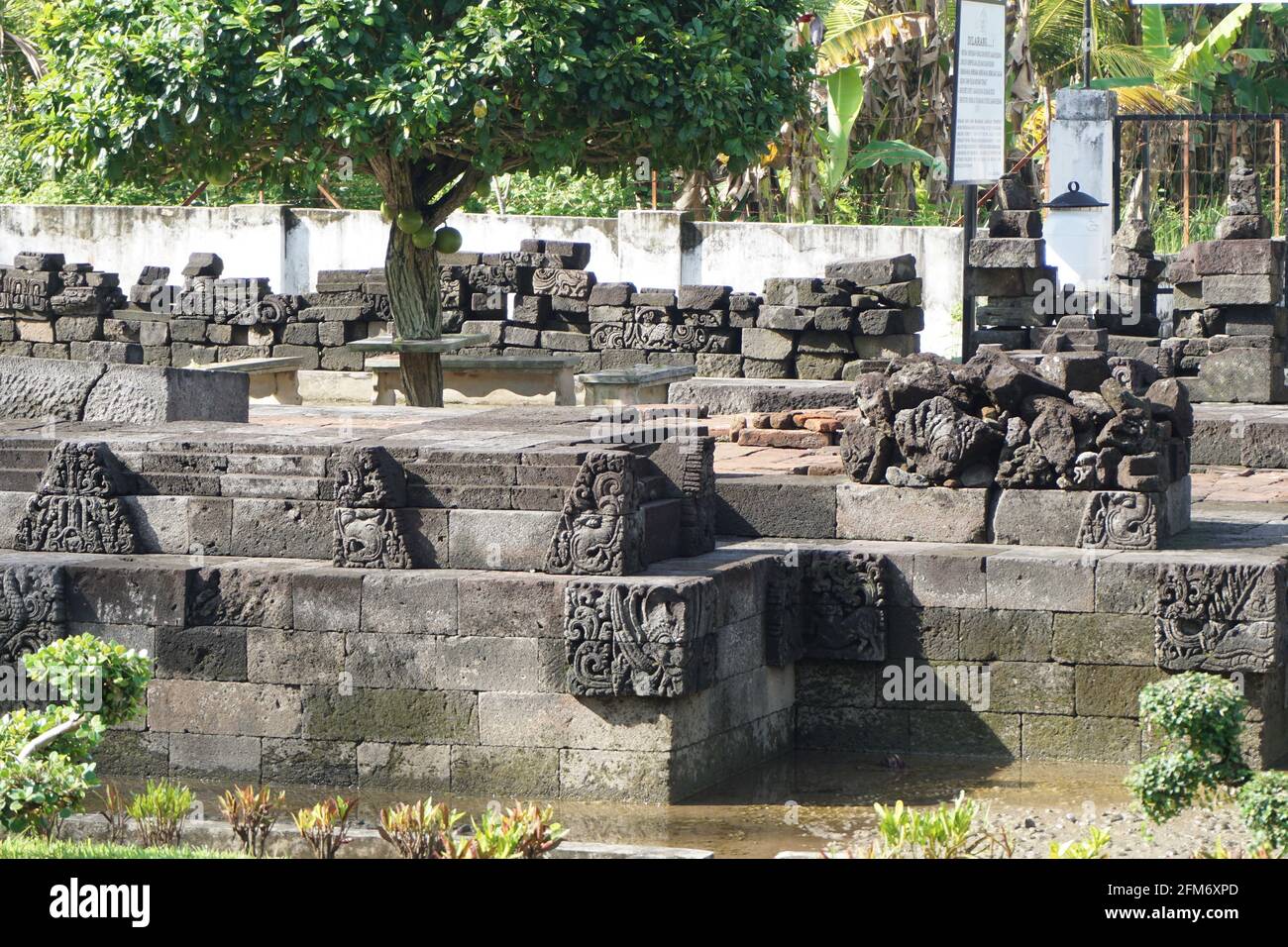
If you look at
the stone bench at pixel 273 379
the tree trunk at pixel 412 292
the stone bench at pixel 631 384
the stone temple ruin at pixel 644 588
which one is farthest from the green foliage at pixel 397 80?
the stone temple ruin at pixel 644 588

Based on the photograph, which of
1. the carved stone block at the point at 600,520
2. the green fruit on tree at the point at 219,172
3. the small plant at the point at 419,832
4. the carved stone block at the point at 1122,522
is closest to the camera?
the small plant at the point at 419,832

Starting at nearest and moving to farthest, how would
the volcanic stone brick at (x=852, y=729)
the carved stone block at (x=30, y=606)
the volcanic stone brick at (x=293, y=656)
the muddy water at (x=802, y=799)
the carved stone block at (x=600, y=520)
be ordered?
the muddy water at (x=802, y=799) < the carved stone block at (x=600, y=520) < the volcanic stone brick at (x=293, y=656) < the carved stone block at (x=30, y=606) < the volcanic stone brick at (x=852, y=729)

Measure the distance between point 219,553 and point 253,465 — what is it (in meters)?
0.46

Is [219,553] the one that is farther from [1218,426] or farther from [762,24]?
[762,24]

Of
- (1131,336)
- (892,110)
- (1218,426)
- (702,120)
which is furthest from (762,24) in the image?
(892,110)

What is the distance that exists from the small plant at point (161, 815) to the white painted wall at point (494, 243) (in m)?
14.5

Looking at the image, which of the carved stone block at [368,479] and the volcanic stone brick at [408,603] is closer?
the volcanic stone brick at [408,603]

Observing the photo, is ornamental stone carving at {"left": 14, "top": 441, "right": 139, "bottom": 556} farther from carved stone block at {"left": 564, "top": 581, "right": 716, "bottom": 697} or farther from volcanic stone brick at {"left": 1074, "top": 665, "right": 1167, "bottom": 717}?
volcanic stone brick at {"left": 1074, "top": 665, "right": 1167, "bottom": 717}

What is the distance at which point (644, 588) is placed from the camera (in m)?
8.54

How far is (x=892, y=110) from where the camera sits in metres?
25.8

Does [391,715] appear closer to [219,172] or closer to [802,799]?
[802,799]

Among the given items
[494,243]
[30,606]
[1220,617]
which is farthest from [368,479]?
[494,243]

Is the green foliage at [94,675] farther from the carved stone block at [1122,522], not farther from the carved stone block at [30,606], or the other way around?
the carved stone block at [1122,522]

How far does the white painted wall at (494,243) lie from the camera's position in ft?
70.4
